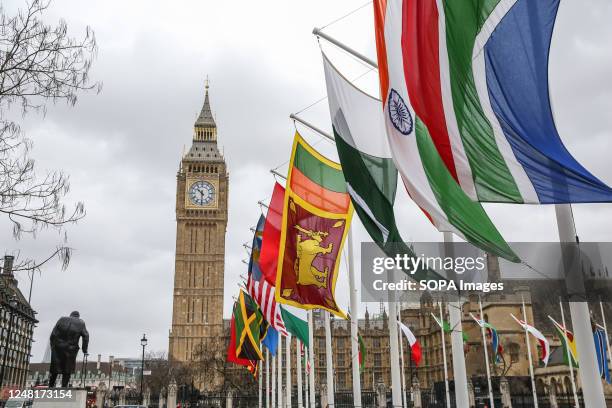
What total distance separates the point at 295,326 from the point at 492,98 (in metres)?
19.1

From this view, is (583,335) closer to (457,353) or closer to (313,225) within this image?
(457,353)

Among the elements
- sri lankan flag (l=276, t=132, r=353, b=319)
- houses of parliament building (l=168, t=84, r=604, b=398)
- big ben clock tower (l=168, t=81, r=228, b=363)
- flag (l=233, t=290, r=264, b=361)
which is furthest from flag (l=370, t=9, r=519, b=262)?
big ben clock tower (l=168, t=81, r=228, b=363)

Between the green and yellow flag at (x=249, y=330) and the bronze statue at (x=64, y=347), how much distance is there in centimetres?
1099

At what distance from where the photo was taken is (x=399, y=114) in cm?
768

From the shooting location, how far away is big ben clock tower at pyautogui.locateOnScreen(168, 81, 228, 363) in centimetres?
10131

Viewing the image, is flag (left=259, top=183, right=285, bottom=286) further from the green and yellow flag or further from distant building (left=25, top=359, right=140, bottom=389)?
distant building (left=25, top=359, right=140, bottom=389)

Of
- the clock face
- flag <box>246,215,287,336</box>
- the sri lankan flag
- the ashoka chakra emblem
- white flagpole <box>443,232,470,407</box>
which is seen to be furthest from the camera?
the clock face

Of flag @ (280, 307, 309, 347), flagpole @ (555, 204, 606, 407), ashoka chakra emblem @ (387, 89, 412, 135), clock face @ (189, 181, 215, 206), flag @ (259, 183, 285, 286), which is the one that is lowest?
flagpole @ (555, 204, 606, 407)

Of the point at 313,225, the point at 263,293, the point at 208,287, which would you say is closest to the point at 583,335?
the point at 313,225

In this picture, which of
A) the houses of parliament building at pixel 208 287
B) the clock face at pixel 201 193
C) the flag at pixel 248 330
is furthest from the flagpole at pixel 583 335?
the clock face at pixel 201 193

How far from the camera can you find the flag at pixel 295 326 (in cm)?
2386

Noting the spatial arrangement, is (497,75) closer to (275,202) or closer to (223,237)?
(275,202)

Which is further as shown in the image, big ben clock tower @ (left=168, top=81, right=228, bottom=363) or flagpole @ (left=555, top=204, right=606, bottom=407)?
big ben clock tower @ (left=168, top=81, right=228, bottom=363)

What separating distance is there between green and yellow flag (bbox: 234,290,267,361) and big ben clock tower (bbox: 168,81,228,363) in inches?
2849
